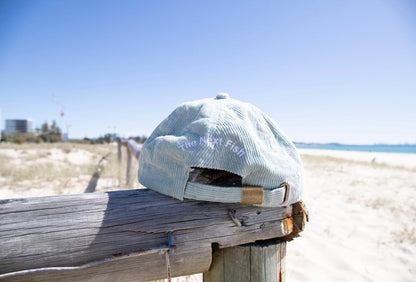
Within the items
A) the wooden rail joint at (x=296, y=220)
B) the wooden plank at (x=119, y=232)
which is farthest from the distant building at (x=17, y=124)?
the wooden rail joint at (x=296, y=220)

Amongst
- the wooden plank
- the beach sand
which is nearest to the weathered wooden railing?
the wooden plank

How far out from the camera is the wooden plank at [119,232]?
28.0 inches

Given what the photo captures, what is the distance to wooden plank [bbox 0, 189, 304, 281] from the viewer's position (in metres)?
→ 0.71

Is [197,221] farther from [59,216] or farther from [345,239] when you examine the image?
[345,239]

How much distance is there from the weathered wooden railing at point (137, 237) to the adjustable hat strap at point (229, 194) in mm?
89

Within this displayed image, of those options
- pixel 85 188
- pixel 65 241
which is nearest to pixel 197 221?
pixel 65 241

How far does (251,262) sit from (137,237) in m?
0.53

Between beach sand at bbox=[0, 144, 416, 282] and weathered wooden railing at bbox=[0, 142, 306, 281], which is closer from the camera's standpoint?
weathered wooden railing at bbox=[0, 142, 306, 281]

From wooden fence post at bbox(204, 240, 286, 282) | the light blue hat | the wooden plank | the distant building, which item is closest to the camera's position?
the wooden plank

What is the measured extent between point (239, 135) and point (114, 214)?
1.95ft

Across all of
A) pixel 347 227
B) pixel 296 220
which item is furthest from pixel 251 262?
→ pixel 347 227

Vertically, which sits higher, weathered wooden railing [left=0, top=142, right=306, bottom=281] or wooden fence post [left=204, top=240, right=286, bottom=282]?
weathered wooden railing [left=0, top=142, right=306, bottom=281]

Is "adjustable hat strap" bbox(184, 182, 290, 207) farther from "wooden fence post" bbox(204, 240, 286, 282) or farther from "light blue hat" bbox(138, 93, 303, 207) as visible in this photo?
"wooden fence post" bbox(204, 240, 286, 282)

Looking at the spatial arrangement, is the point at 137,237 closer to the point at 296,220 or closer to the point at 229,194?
the point at 229,194
